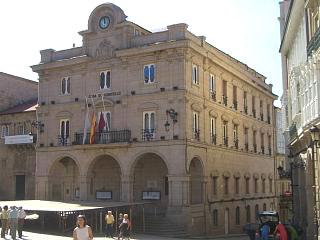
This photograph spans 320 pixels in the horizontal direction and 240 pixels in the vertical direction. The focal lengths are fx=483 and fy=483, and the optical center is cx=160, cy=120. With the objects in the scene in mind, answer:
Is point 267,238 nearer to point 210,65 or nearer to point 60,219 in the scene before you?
point 60,219

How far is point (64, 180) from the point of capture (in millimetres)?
39719

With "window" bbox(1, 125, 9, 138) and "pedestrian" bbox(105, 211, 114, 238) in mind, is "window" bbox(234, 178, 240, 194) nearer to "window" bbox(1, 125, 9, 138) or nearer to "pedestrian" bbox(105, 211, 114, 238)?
"pedestrian" bbox(105, 211, 114, 238)

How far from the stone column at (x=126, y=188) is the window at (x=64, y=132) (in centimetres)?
634

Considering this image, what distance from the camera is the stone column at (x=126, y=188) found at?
34.3 meters

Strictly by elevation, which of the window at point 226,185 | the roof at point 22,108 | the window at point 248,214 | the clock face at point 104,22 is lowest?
the window at point 248,214

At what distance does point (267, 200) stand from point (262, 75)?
13.5m

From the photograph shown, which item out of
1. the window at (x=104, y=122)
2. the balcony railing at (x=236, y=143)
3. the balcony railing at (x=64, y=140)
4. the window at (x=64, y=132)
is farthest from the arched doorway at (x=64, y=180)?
the balcony railing at (x=236, y=143)

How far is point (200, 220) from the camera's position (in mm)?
34469

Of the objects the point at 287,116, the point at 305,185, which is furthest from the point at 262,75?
the point at 305,185

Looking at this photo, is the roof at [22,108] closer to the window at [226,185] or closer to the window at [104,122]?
the window at [104,122]

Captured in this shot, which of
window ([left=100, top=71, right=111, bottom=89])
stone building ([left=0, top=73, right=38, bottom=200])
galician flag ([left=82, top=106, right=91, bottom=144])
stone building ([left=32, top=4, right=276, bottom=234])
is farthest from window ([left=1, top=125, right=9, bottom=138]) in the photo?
window ([left=100, top=71, right=111, bottom=89])

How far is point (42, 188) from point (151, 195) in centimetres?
952

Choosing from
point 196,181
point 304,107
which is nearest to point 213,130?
point 196,181

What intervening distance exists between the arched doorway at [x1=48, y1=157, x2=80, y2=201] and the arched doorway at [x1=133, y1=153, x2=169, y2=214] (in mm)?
5577
